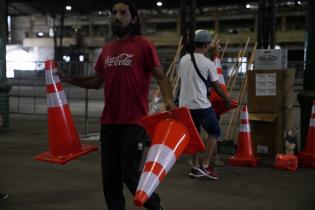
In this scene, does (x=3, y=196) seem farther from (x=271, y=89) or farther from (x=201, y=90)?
(x=271, y=89)

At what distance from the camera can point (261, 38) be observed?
2750 centimetres

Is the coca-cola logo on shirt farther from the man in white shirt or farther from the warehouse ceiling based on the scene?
the warehouse ceiling

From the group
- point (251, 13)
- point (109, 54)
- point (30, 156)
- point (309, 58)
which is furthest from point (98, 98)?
point (251, 13)

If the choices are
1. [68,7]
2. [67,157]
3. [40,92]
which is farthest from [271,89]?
[68,7]

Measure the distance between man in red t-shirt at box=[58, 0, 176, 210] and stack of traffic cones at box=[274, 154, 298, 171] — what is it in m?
3.74

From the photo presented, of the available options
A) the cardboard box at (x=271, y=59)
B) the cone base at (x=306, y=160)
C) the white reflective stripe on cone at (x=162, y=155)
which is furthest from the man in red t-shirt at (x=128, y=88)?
the cardboard box at (x=271, y=59)

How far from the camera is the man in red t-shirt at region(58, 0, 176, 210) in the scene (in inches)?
161

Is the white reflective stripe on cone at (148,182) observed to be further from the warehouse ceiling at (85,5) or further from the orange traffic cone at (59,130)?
the warehouse ceiling at (85,5)

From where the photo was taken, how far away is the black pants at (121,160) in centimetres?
411

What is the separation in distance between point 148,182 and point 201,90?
304cm

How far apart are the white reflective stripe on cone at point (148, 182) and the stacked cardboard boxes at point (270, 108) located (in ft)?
14.9

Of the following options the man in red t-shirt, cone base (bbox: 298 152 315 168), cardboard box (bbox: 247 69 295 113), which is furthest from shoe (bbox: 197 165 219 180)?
the man in red t-shirt

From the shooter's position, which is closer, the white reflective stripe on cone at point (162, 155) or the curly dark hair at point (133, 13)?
the white reflective stripe on cone at point (162, 155)

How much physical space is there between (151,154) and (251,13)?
Result: 4802 centimetres
